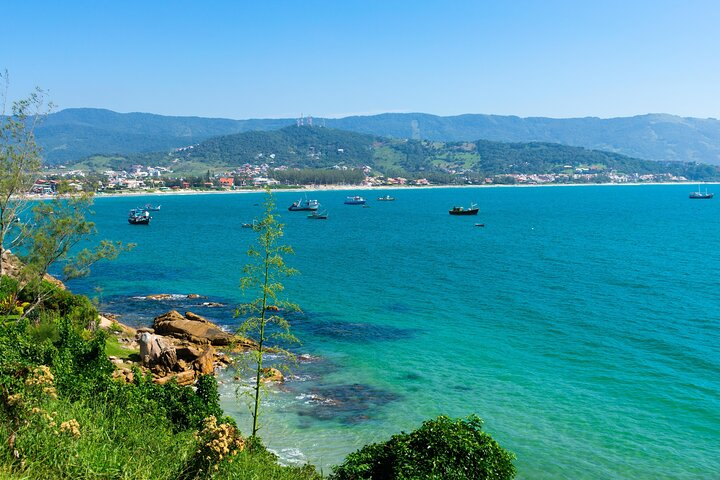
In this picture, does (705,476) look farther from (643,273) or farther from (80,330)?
(643,273)

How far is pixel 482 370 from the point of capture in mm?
36031

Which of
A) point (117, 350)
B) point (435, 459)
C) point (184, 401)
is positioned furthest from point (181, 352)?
point (435, 459)

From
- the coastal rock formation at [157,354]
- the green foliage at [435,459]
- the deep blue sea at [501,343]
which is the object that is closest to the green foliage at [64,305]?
the coastal rock formation at [157,354]

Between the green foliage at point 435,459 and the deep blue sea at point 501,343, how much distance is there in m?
6.63

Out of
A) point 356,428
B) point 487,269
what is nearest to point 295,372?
point 356,428

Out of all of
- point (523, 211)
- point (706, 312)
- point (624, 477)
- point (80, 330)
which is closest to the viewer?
point (624, 477)

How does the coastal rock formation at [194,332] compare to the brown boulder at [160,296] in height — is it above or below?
above

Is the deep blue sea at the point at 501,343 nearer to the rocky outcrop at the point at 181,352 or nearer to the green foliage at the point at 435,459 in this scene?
the rocky outcrop at the point at 181,352

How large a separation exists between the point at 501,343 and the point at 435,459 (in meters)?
26.3

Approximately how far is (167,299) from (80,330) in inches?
849

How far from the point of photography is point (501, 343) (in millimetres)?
41594

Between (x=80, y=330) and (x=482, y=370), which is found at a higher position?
(x=80, y=330)

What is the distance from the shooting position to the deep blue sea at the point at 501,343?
26.6 metres

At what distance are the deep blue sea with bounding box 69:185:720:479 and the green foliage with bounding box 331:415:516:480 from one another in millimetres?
6629
